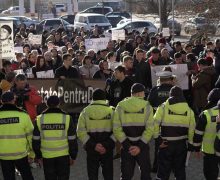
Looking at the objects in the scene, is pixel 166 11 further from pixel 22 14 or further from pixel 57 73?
pixel 57 73

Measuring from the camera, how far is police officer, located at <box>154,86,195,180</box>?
27.6 ft

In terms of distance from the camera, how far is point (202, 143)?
8391 millimetres

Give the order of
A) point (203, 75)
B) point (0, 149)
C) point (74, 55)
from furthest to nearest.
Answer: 1. point (74, 55)
2. point (203, 75)
3. point (0, 149)

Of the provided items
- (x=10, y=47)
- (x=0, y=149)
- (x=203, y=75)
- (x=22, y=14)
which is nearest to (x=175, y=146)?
(x=0, y=149)

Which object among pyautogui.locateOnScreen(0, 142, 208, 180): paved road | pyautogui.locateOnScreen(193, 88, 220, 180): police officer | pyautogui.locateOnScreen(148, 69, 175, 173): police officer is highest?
pyautogui.locateOnScreen(148, 69, 175, 173): police officer

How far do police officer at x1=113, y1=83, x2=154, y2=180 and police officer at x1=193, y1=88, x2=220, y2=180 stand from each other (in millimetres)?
746

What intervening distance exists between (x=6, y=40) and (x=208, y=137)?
7.08 m

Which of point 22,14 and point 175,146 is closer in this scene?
point 175,146

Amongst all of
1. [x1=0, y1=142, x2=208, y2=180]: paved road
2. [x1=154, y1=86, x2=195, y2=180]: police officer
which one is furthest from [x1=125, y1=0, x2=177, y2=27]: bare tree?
[x1=154, y1=86, x2=195, y2=180]: police officer

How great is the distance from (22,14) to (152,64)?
33898 millimetres

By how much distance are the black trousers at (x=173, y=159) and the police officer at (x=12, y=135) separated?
7.07ft

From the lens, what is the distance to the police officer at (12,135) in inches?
315

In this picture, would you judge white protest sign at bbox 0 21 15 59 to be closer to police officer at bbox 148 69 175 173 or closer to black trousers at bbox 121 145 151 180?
police officer at bbox 148 69 175 173

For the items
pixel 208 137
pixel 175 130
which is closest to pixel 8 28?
pixel 175 130
